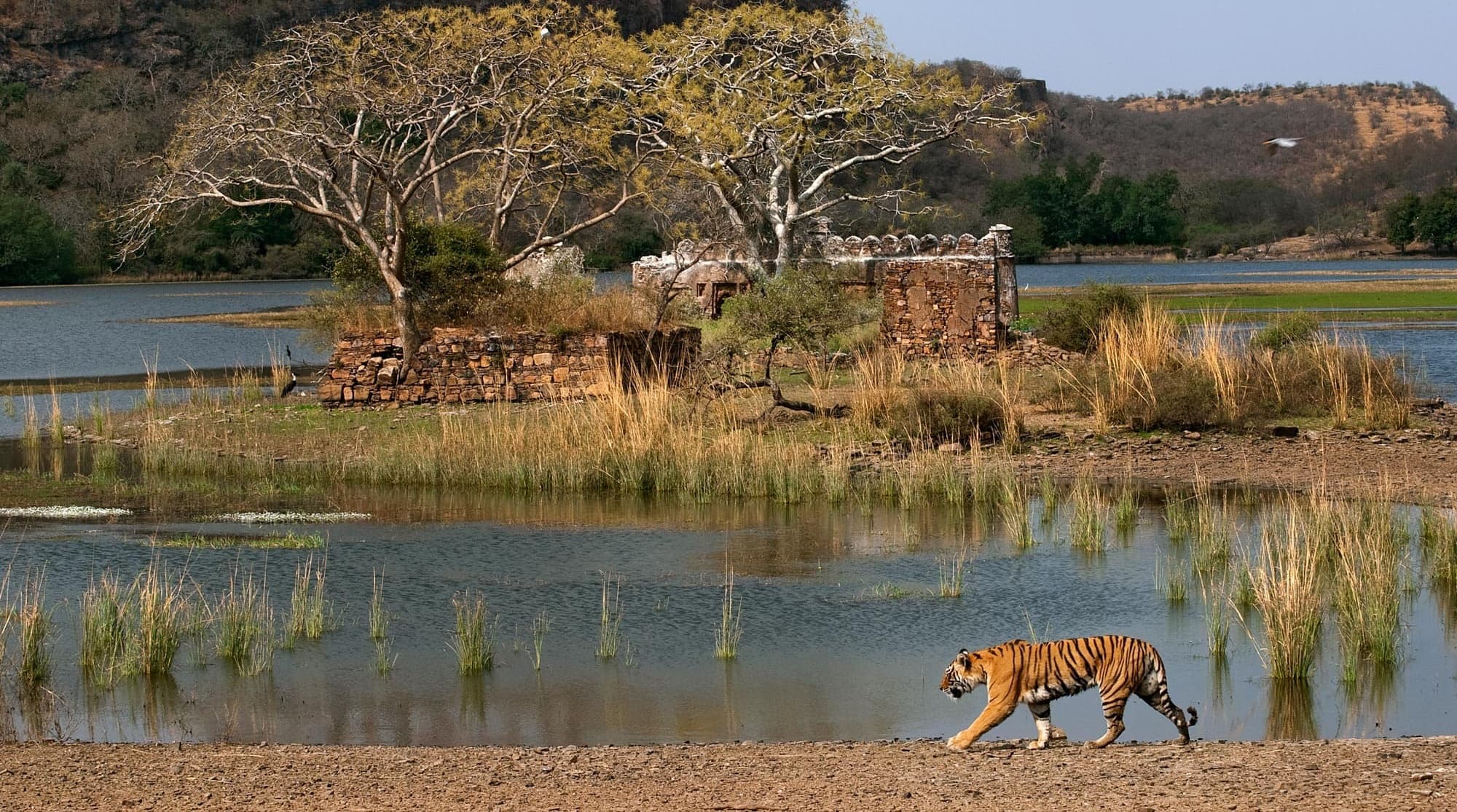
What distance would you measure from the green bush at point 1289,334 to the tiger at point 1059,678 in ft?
53.3

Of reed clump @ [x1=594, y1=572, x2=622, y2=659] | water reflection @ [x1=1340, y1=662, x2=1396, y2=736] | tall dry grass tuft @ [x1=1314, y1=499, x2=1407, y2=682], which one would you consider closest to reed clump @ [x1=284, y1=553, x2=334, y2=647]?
reed clump @ [x1=594, y1=572, x2=622, y2=659]

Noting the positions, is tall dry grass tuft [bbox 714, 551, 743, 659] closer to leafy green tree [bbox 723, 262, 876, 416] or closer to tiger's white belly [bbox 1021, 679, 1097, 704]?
tiger's white belly [bbox 1021, 679, 1097, 704]

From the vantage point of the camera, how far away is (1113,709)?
7.00 m

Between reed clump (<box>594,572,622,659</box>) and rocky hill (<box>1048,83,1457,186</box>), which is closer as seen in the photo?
reed clump (<box>594,572,622,659</box>)

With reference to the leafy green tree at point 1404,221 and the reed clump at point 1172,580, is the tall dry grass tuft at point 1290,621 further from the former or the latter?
the leafy green tree at point 1404,221

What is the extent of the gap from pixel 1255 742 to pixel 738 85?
23882mm

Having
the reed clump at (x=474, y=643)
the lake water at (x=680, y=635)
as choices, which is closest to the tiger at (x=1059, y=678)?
the lake water at (x=680, y=635)

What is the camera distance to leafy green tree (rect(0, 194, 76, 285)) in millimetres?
76000

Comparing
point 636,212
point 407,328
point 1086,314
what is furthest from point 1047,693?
point 636,212

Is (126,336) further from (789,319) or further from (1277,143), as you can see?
(1277,143)

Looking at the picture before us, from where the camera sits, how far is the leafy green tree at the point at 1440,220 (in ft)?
287

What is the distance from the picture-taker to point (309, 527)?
13.5 metres

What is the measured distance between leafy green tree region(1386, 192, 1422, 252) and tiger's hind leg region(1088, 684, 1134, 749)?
299 feet

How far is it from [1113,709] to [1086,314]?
65.1 ft
